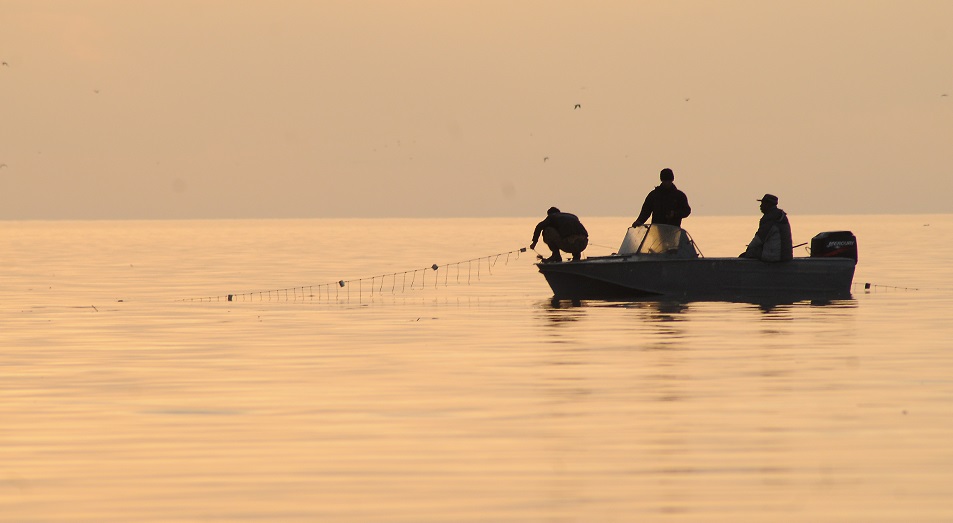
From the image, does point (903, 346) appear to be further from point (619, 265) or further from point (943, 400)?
point (619, 265)

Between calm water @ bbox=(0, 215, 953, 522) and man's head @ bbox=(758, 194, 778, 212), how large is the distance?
2549mm

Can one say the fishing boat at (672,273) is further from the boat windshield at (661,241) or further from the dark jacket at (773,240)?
the dark jacket at (773,240)

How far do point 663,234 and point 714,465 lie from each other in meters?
19.4

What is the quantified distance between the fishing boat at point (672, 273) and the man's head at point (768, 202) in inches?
40.9

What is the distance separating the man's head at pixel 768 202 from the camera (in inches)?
1190

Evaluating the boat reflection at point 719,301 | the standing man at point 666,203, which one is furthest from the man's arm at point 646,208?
the boat reflection at point 719,301

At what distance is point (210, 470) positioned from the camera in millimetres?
11047

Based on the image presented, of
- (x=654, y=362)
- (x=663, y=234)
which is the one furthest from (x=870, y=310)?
(x=654, y=362)

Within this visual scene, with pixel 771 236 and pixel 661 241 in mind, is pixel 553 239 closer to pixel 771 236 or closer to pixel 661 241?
pixel 661 241

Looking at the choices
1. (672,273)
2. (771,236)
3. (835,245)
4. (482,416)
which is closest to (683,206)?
(672,273)

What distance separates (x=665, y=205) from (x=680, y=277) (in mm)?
1416

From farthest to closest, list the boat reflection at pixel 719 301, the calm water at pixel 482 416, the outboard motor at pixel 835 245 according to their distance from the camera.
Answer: the outboard motor at pixel 835 245 < the boat reflection at pixel 719 301 < the calm water at pixel 482 416

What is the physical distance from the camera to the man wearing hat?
3014 cm

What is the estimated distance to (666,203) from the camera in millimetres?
29875
